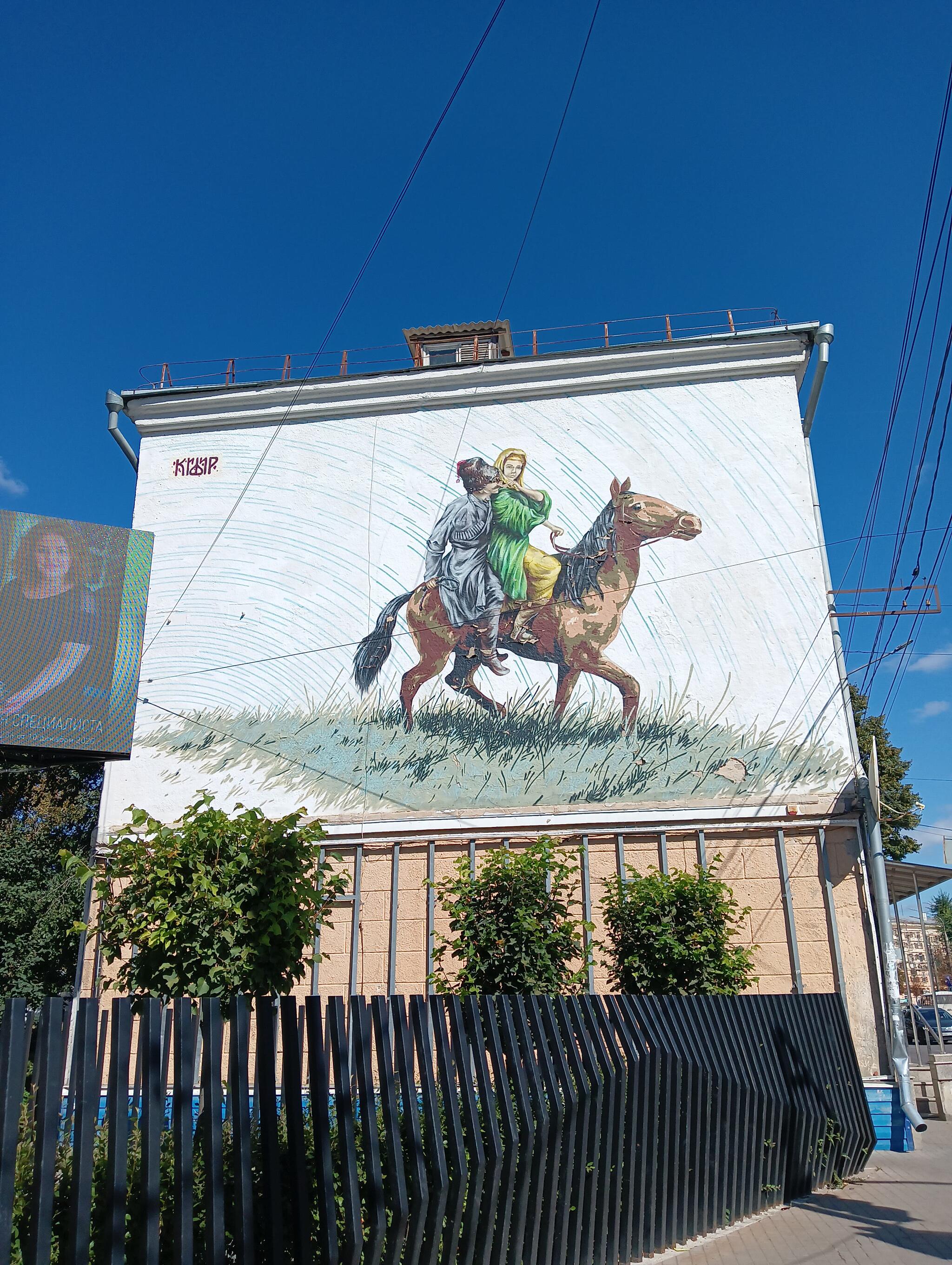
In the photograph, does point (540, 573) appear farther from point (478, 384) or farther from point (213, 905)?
point (213, 905)

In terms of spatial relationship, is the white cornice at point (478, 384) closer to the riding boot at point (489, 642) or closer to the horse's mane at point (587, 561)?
the horse's mane at point (587, 561)

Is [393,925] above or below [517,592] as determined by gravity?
below

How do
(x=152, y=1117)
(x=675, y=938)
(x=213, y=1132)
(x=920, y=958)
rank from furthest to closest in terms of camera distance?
(x=920, y=958), (x=675, y=938), (x=213, y=1132), (x=152, y=1117)

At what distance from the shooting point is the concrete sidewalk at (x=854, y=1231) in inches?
266

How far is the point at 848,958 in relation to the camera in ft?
43.1

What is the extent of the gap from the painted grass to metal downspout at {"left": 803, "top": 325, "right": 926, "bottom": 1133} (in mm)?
538

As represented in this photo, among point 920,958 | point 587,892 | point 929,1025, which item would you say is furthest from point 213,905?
point 920,958

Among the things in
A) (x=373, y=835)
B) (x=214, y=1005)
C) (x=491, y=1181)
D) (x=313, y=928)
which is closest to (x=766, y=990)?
(x=373, y=835)

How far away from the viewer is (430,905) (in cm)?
1424

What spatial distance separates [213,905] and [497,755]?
753 cm

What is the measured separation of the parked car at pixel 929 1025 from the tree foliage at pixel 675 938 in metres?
5.95

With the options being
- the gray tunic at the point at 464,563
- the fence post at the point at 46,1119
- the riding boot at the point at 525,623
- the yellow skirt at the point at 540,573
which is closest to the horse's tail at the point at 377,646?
the gray tunic at the point at 464,563

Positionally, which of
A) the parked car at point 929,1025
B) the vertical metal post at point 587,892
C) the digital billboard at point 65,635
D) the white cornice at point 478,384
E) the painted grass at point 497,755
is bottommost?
the parked car at point 929,1025

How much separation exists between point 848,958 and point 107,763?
40.2ft
